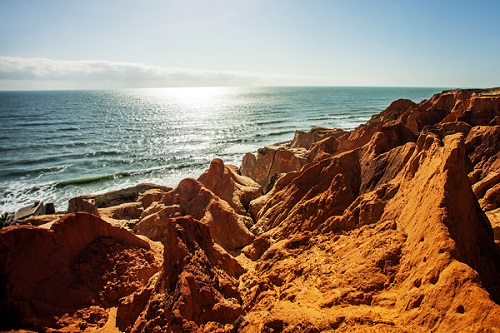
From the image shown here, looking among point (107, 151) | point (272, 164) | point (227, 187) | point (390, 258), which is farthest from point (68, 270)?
point (107, 151)

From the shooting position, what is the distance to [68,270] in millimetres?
11898

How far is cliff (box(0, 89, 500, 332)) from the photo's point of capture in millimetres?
8195

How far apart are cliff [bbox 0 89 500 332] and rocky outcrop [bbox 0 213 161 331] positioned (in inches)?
1.6

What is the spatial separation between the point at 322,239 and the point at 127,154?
5396cm

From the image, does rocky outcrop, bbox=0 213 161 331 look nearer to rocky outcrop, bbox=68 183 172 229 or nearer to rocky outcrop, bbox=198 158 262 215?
rocky outcrop, bbox=68 183 172 229

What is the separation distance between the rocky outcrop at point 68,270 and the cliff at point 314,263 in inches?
1.6

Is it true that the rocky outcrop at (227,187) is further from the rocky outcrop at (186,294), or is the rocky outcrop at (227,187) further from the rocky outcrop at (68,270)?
the rocky outcrop at (186,294)

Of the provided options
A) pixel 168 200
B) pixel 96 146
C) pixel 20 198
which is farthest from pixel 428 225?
pixel 96 146

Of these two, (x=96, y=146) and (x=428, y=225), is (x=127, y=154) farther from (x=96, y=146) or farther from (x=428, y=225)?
(x=428, y=225)

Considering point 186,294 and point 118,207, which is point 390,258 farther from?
point 118,207

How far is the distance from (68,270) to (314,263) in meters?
9.44

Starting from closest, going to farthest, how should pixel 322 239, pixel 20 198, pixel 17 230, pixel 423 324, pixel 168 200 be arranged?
1. pixel 423 324
2. pixel 17 230
3. pixel 322 239
4. pixel 168 200
5. pixel 20 198

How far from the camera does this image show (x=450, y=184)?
1009 cm

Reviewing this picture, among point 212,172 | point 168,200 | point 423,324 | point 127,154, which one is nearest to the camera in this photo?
point 423,324
